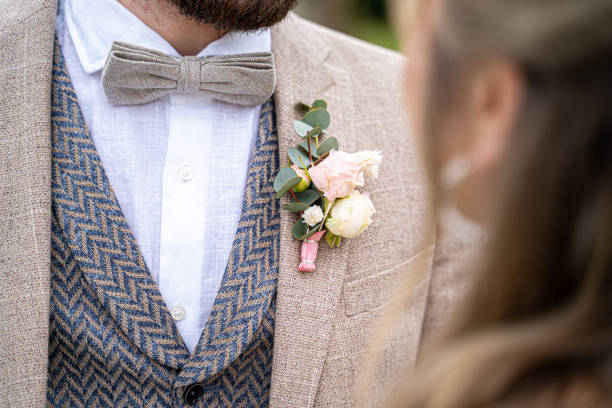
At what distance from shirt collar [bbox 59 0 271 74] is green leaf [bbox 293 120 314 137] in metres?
0.28

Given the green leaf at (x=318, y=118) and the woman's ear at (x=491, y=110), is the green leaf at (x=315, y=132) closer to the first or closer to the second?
the green leaf at (x=318, y=118)

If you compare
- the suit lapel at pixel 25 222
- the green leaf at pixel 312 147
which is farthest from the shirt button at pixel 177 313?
the green leaf at pixel 312 147

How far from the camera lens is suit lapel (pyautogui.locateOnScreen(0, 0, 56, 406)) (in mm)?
1277

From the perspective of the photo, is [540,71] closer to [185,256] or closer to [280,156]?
[280,156]

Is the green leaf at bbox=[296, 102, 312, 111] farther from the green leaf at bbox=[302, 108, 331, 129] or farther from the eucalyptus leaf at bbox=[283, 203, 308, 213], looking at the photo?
the eucalyptus leaf at bbox=[283, 203, 308, 213]

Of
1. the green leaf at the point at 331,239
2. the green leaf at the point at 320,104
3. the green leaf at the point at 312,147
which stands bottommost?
the green leaf at the point at 331,239

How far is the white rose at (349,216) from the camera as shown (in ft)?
4.55

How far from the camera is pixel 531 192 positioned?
27.2 inches

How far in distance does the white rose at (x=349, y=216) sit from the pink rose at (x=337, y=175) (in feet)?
0.09

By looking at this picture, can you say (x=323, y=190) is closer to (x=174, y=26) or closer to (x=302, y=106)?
(x=302, y=106)

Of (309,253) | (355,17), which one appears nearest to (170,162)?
(309,253)

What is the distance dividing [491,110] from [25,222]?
1041mm

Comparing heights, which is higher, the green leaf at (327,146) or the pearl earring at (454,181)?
the pearl earring at (454,181)

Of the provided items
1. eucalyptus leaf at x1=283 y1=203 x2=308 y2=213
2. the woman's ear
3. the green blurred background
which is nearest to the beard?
eucalyptus leaf at x1=283 y1=203 x2=308 y2=213
